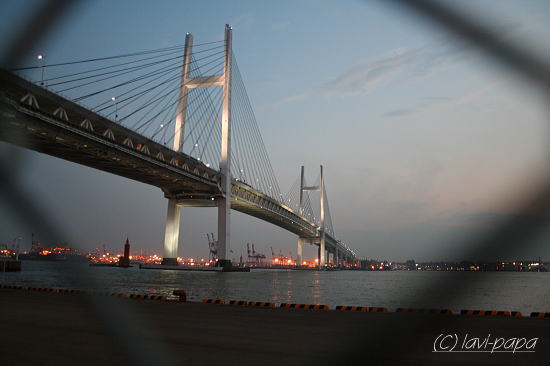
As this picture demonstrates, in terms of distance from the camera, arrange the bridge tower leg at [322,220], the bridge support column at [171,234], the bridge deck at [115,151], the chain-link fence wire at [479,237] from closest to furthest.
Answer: the chain-link fence wire at [479,237]
the bridge deck at [115,151]
the bridge support column at [171,234]
the bridge tower leg at [322,220]

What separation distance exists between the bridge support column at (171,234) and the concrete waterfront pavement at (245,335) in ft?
184

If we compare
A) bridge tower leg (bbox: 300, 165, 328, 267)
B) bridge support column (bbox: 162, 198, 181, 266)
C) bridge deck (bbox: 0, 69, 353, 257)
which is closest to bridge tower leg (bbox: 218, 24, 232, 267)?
bridge deck (bbox: 0, 69, 353, 257)

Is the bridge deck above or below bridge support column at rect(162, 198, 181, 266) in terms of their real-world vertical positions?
above

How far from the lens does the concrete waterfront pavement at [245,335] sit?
7.16 feet

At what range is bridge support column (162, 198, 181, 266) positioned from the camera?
69438mm

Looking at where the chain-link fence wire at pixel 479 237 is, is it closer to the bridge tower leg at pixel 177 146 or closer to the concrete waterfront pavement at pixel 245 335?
the concrete waterfront pavement at pixel 245 335

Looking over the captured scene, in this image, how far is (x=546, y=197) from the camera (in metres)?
1.27

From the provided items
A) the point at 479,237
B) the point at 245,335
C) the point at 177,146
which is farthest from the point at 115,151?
the point at 479,237

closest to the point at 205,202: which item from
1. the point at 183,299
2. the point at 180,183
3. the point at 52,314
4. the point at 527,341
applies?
the point at 180,183

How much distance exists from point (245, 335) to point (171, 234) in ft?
205

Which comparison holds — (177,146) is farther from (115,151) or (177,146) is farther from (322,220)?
(322,220)

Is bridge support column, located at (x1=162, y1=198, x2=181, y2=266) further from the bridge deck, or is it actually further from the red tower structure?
the red tower structure

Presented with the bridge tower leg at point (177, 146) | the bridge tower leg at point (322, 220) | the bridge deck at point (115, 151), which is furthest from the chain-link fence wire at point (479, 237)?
the bridge tower leg at point (322, 220)

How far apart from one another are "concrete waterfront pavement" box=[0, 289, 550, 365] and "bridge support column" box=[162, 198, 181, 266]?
5594 cm
